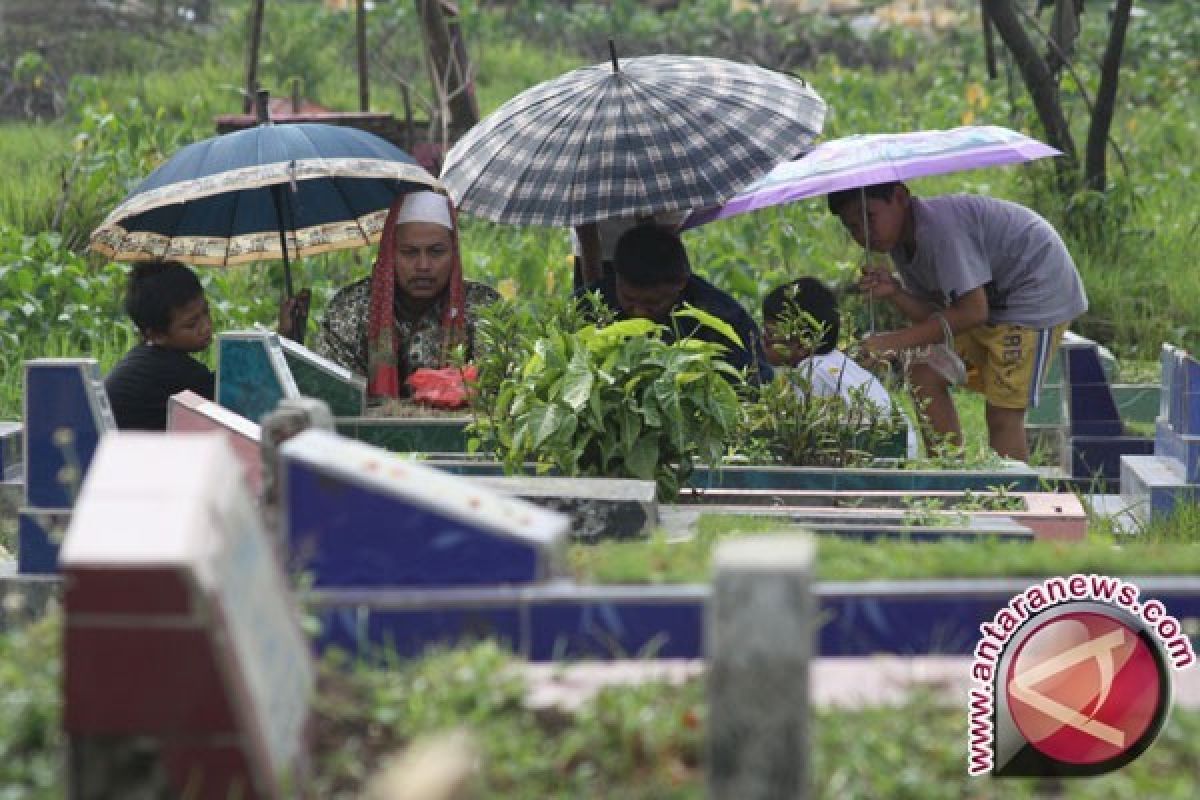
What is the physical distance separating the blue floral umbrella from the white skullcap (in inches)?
1.8

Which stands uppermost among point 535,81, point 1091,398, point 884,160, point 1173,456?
point 535,81

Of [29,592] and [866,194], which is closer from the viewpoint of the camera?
[29,592]

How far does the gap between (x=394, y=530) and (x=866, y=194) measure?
3978 millimetres

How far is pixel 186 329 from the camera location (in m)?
6.81

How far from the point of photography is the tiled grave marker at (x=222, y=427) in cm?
545

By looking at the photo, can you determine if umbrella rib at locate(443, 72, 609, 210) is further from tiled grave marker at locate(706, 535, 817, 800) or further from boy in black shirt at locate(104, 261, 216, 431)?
tiled grave marker at locate(706, 535, 817, 800)

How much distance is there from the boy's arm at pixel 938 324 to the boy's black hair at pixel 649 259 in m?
0.76

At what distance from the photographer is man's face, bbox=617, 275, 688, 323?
7.23 metres

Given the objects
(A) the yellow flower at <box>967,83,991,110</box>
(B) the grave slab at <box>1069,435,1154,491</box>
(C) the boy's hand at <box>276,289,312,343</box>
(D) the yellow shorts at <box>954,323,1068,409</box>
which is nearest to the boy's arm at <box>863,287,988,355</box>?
(D) the yellow shorts at <box>954,323,1068,409</box>

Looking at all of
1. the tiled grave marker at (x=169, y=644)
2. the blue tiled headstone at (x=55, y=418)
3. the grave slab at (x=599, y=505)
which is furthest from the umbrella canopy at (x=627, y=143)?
the tiled grave marker at (x=169, y=644)

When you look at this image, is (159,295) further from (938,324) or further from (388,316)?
Result: (938,324)

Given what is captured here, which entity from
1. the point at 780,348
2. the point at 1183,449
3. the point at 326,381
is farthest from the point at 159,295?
the point at 1183,449

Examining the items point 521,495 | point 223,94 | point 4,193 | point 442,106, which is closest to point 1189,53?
point 223,94

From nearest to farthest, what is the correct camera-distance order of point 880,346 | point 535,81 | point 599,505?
point 599,505 → point 880,346 → point 535,81
